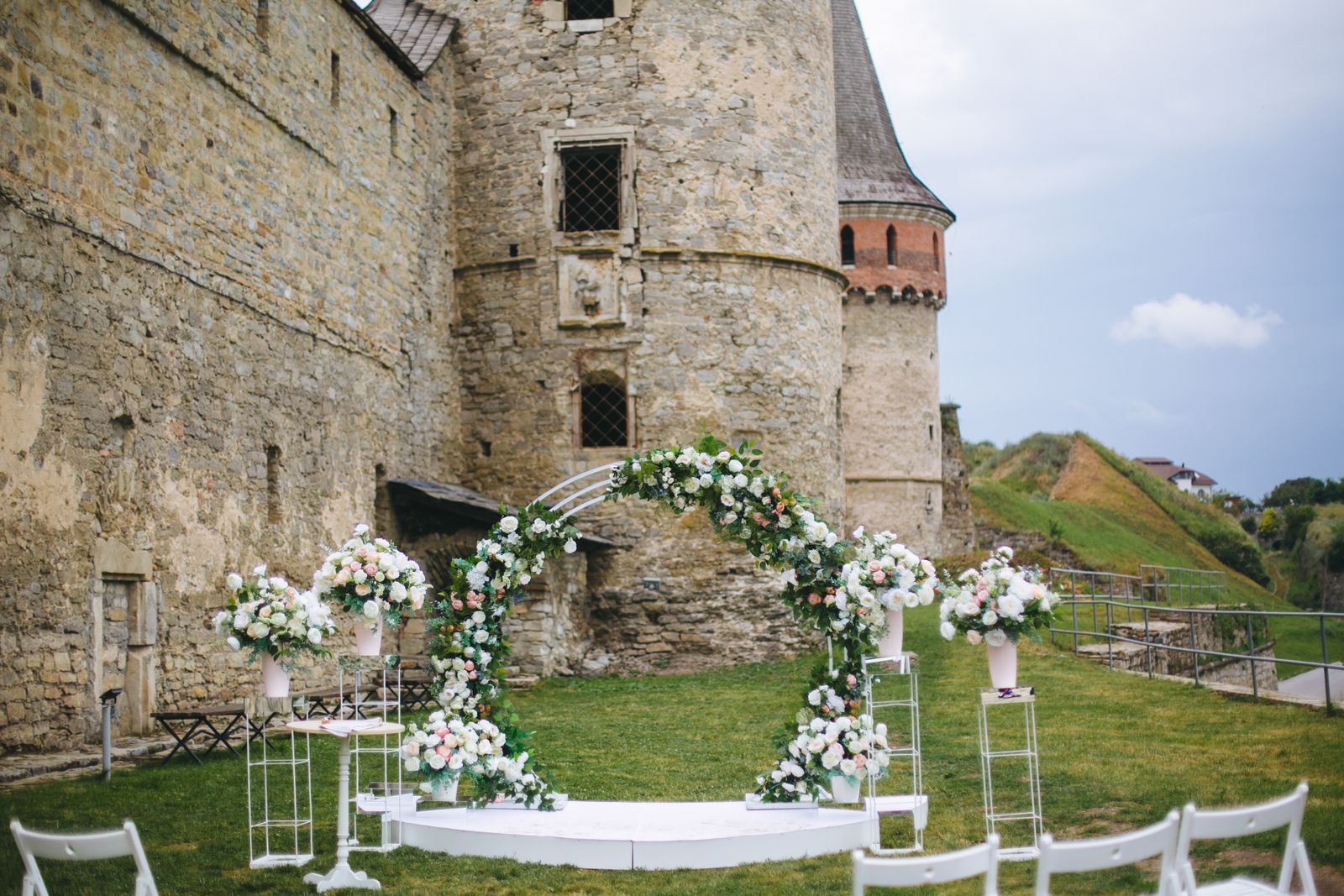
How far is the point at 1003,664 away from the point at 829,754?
53.1 inches

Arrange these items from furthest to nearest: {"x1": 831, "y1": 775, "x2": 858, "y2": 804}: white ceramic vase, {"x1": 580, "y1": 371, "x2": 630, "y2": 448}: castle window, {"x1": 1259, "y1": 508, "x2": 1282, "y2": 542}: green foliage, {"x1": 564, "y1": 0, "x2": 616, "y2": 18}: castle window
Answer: {"x1": 1259, "y1": 508, "x2": 1282, "y2": 542}: green foliage < {"x1": 564, "y1": 0, "x2": 616, "y2": 18}: castle window < {"x1": 580, "y1": 371, "x2": 630, "y2": 448}: castle window < {"x1": 831, "y1": 775, "x2": 858, "y2": 804}: white ceramic vase

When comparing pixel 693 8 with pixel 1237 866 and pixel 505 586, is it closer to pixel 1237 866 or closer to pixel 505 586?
pixel 505 586

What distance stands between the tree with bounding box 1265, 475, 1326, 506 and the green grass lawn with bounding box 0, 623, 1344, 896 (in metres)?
49.9

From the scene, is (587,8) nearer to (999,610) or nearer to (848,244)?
(848,244)

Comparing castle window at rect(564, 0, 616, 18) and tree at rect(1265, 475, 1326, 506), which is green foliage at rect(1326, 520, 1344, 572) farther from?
castle window at rect(564, 0, 616, 18)

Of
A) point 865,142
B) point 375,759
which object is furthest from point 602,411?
point 865,142

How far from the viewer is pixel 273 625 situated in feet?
28.2

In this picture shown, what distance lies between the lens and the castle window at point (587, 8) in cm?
2131

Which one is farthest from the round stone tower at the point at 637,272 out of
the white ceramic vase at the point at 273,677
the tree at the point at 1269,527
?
the tree at the point at 1269,527

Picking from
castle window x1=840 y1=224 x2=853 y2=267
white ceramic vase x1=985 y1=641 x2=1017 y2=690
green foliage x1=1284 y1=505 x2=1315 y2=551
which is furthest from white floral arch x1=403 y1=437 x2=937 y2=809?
green foliage x1=1284 y1=505 x2=1315 y2=551

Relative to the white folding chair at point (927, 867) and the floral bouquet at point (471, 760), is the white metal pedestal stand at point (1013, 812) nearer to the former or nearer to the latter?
the white folding chair at point (927, 867)

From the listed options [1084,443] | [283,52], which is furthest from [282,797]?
[1084,443]

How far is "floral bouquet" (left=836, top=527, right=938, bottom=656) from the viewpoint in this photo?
9.18m

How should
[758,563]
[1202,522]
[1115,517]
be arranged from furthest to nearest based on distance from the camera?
1. [1202,522]
2. [1115,517]
3. [758,563]
